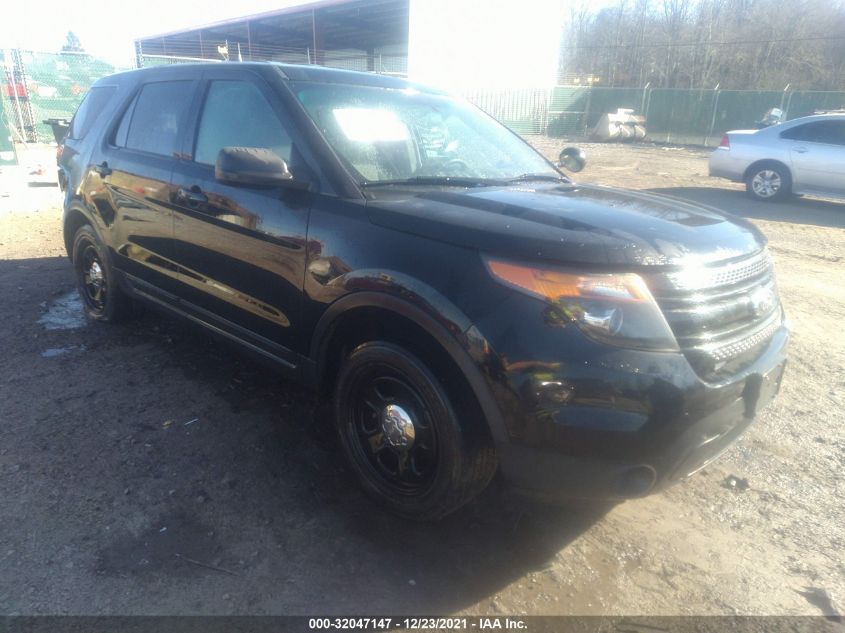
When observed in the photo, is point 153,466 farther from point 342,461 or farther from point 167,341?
point 167,341

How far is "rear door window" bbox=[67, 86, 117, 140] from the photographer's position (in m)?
4.64

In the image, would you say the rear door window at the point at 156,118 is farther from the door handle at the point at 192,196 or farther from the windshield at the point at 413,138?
the windshield at the point at 413,138

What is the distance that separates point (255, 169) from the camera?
2.74 m

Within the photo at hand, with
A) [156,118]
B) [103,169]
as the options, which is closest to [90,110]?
[103,169]

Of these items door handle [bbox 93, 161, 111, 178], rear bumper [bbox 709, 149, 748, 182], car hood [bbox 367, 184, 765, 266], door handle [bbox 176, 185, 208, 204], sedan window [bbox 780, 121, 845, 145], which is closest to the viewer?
car hood [bbox 367, 184, 765, 266]

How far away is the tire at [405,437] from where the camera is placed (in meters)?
2.38

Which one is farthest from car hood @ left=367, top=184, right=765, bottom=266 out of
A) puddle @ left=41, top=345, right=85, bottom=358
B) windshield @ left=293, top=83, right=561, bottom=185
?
puddle @ left=41, top=345, right=85, bottom=358

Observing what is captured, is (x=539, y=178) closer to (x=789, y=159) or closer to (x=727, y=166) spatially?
(x=789, y=159)

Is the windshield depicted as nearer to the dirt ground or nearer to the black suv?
the black suv

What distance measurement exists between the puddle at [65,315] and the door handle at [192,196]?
2045 millimetres

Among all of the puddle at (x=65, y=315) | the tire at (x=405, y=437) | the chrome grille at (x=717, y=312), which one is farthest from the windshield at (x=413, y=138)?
the puddle at (x=65, y=315)

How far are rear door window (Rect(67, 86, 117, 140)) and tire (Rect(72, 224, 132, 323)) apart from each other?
773 mm

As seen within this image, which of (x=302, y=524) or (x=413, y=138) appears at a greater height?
(x=413, y=138)

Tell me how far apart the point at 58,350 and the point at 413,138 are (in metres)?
2.99
